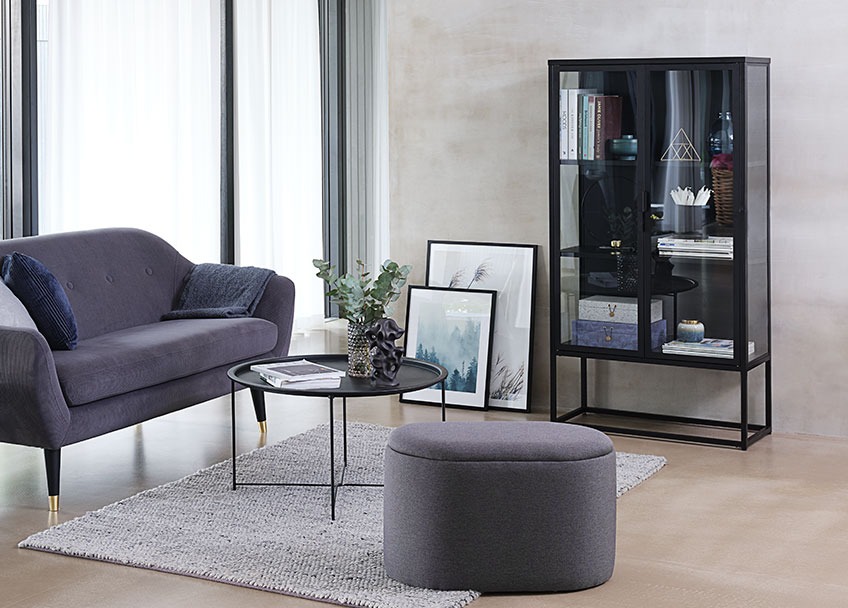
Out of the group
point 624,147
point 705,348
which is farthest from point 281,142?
point 705,348

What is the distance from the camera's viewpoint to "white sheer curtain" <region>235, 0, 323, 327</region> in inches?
291

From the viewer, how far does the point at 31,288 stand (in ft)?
14.3

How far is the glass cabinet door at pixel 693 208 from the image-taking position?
473 cm

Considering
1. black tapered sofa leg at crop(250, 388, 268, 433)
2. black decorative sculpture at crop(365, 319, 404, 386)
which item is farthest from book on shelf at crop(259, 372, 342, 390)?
black tapered sofa leg at crop(250, 388, 268, 433)

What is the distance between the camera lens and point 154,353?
14.5 feet

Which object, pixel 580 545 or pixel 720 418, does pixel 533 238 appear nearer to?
pixel 720 418

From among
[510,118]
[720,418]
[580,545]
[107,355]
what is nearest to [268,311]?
[107,355]

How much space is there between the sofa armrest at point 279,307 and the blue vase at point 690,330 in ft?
5.58

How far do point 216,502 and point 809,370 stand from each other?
100 inches

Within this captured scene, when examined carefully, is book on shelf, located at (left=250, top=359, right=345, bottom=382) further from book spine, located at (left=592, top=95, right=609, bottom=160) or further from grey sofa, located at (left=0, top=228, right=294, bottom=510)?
Answer: book spine, located at (left=592, top=95, right=609, bottom=160)

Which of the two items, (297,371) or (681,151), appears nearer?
(297,371)

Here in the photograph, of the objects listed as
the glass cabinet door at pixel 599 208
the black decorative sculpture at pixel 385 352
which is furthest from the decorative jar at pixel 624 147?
the black decorative sculpture at pixel 385 352

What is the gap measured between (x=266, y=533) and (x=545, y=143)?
2487 mm

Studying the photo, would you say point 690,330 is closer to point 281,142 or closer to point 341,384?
point 341,384
